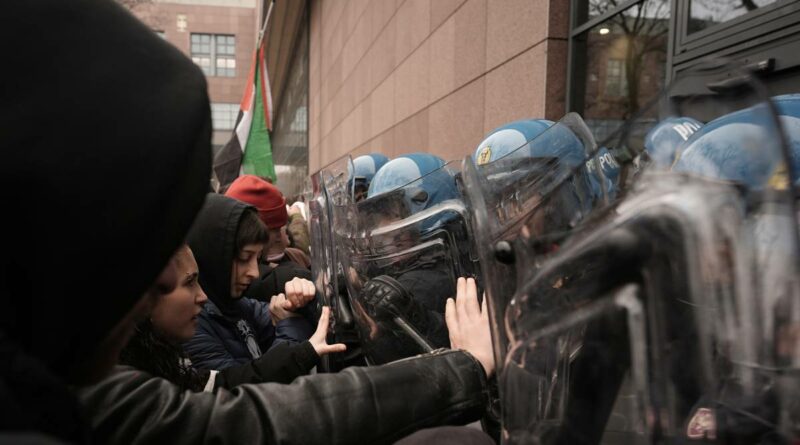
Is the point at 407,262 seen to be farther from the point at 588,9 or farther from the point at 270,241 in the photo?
the point at 588,9

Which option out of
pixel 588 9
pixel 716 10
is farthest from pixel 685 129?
pixel 588 9

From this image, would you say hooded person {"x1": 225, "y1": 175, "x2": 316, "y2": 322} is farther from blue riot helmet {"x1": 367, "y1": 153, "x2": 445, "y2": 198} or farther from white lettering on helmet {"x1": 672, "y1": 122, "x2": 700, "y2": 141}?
white lettering on helmet {"x1": 672, "y1": 122, "x2": 700, "y2": 141}

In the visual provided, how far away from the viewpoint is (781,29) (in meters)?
2.60

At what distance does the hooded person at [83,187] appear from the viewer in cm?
62

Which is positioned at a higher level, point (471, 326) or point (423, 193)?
point (423, 193)

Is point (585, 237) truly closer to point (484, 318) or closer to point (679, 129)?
point (679, 129)

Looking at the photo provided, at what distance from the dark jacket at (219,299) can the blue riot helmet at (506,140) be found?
1035 mm

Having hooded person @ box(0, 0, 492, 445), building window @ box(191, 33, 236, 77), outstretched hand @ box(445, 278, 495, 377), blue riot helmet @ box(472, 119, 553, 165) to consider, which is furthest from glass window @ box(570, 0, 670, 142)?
building window @ box(191, 33, 236, 77)

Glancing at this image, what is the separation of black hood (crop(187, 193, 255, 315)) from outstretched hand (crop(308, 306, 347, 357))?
1.69ft

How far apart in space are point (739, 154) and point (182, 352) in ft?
5.76

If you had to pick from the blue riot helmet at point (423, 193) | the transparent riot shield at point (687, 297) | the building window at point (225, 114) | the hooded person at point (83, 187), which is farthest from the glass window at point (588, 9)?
the building window at point (225, 114)

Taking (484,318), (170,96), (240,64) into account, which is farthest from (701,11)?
(240,64)

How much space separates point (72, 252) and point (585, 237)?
2.02ft

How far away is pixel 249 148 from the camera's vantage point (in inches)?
349
